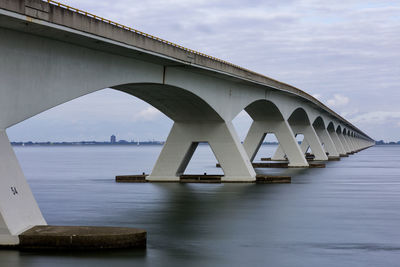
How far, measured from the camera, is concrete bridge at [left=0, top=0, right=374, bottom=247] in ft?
75.9

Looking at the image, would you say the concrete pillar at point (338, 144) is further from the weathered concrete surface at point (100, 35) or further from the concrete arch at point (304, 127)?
the weathered concrete surface at point (100, 35)

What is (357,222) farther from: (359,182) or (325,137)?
(325,137)

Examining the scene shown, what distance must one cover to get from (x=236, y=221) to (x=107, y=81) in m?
9.40

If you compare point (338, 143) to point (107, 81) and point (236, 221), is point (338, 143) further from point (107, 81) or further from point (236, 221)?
point (236, 221)

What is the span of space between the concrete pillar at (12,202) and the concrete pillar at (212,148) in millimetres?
28205

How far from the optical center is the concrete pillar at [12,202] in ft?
69.4

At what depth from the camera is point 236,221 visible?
2961 centimetres

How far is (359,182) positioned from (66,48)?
34038mm

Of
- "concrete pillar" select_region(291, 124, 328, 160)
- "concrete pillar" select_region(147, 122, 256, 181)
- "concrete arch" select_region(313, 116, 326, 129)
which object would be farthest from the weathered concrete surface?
"concrete arch" select_region(313, 116, 326, 129)

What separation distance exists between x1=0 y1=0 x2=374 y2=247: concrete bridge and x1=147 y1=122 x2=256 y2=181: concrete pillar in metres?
0.08

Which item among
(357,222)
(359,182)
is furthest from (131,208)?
(359,182)

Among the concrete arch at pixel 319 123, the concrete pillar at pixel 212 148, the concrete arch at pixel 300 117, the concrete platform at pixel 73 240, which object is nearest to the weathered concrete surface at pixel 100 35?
the concrete pillar at pixel 212 148

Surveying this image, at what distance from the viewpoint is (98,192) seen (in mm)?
45875

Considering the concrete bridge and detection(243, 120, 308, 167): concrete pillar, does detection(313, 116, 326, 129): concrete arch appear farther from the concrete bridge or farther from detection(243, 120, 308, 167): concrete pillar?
the concrete bridge
